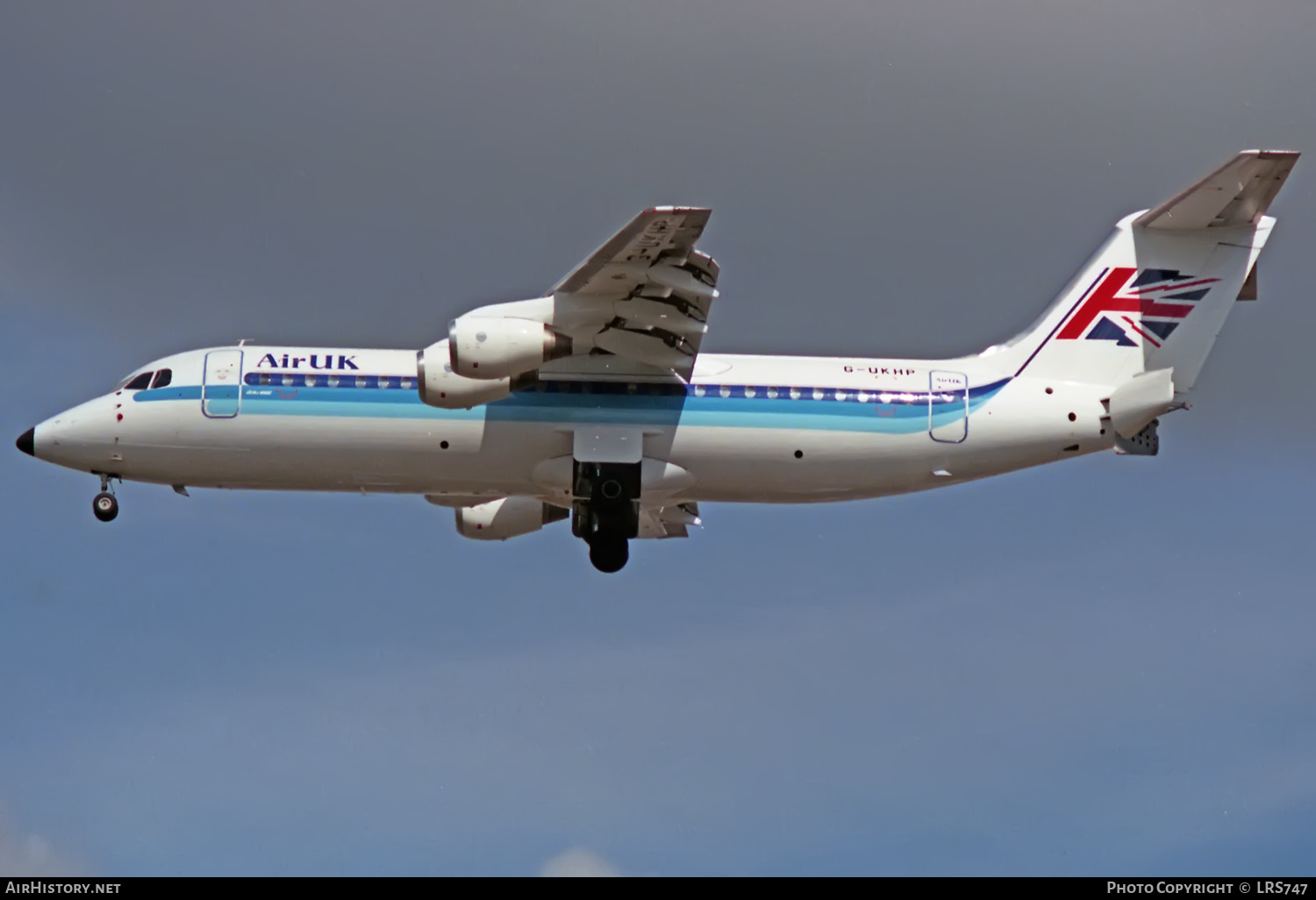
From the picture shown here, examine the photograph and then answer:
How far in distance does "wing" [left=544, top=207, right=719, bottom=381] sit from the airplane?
3 cm

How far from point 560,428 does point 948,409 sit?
4.13m

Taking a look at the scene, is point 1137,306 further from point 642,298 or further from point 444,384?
point 444,384

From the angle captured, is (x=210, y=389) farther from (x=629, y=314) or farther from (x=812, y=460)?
(x=812, y=460)

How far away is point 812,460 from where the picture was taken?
76.8ft

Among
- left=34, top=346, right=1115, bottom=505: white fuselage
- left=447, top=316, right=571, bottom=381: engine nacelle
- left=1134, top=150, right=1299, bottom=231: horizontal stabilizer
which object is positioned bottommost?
left=34, top=346, right=1115, bottom=505: white fuselage

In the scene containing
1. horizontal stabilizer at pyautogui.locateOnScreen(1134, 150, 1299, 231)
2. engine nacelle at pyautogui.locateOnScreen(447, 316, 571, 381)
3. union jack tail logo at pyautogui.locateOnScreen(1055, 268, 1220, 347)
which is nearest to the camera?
engine nacelle at pyautogui.locateOnScreen(447, 316, 571, 381)

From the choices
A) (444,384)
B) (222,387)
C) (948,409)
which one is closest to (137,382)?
(222,387)

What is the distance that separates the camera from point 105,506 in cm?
2414

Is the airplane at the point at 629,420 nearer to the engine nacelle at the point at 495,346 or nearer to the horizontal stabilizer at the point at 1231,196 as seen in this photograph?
the horizontal stabilizer at the point at 1231,196

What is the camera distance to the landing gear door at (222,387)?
23.4m

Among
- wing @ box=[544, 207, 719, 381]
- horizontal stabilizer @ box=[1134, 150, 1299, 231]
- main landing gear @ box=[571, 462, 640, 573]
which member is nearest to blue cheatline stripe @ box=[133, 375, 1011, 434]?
wing @ box=[544, 207, 719, 381]

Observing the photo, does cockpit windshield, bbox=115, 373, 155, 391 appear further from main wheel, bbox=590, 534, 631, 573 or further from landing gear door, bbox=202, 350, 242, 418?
main wheel, bbox=590, 534, 631, 573

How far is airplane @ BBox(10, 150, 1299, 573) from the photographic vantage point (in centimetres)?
2322
